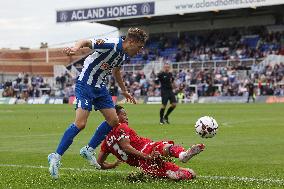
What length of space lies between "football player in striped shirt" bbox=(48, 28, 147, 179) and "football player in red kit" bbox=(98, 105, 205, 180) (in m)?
0.36

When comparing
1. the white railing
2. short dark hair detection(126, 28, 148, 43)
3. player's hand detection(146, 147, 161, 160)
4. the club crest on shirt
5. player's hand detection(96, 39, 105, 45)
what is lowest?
player's hand detection(146, 147, 161, 160)

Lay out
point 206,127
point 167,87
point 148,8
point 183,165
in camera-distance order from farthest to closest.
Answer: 1. point 148,8
2. point 167,87
3. point 183,165
4. point 206,127

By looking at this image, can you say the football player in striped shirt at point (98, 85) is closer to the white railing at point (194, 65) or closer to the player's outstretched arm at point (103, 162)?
the player's outstretched arm at point (103, 162)

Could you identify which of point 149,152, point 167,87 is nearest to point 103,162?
point 149,152

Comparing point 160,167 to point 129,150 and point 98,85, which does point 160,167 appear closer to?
point 129,150

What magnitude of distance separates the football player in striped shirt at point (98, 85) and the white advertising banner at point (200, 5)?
48.4 m

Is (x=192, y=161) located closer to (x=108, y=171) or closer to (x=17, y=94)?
(x=108, y=171)

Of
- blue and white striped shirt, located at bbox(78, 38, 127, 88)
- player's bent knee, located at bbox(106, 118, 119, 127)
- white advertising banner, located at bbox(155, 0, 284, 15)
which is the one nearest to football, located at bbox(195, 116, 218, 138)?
player's bent knee, located at bbox(106, 118, 119, 127)

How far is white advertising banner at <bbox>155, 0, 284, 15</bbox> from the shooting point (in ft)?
186

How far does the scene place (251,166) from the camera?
1056 centimetres

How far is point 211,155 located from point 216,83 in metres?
42.1

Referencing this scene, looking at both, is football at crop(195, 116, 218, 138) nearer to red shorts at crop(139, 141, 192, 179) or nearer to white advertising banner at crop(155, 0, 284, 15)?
red shorts at crop(139, 141, 192, 179)

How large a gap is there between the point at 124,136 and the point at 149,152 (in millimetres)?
446

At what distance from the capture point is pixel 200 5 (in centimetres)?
6056
